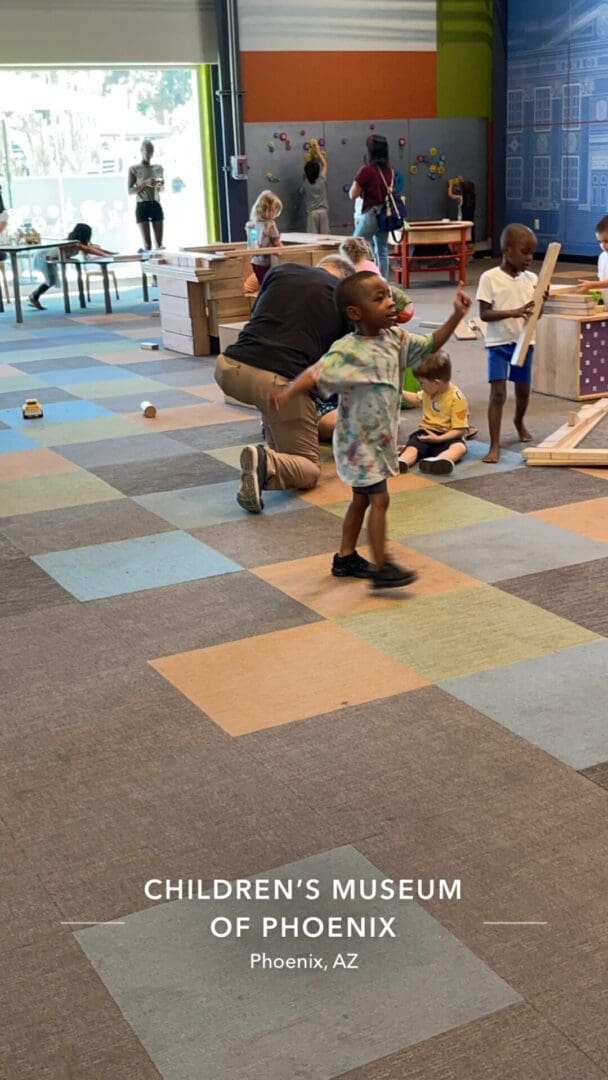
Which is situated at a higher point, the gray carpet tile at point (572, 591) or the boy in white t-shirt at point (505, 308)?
the boy in white t-shirt at point (505, 308)

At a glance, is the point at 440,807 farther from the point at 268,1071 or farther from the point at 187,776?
the point at 268,1071

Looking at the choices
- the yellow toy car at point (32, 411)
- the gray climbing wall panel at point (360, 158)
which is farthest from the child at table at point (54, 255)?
the yellow toy car at point (32, 411)

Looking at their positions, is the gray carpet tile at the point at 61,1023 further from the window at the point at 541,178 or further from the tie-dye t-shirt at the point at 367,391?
the window at the point at 541,178

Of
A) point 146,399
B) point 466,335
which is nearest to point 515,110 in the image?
point 466,335

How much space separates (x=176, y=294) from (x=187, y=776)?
8291 millimetres

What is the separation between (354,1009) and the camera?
8.79ft

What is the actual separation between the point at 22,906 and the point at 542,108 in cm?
1821

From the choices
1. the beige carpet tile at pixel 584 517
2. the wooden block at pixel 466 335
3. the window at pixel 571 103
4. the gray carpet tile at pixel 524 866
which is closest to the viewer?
the gray carpet tile at pixel 524 866

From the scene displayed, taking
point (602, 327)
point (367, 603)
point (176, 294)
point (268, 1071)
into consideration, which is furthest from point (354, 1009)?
point (176, 294)

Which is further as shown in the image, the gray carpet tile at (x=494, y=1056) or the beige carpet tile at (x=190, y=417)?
the beige carpet tile at (x=190, y=417)

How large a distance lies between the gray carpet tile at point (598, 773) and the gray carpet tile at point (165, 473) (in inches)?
148

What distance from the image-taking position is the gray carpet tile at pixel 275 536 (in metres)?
5.72

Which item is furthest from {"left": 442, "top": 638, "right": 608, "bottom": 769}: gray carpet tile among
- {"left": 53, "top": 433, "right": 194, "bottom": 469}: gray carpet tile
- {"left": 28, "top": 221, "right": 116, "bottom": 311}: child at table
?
{"left": 28, "top": 221, "right": 116, "bottom": 311}: child at table

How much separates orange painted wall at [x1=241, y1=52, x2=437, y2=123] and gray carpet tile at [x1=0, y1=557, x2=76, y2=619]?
13.7 metres
